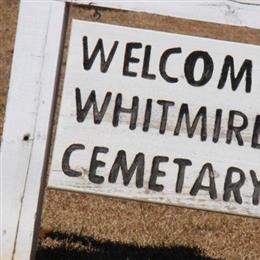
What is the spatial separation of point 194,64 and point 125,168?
0.44m

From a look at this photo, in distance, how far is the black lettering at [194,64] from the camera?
371cm

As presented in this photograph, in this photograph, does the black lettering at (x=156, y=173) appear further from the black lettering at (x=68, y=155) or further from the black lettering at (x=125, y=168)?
the black lettering at (x=68, y=155)

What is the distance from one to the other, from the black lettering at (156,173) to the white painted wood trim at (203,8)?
1.64ft

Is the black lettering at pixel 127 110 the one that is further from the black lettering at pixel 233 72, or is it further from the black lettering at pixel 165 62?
the black lettering at pixel 233 72

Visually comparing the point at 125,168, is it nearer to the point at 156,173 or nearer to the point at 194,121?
the point at 156,173

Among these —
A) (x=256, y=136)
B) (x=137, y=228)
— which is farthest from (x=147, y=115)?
(x=137, y=228)

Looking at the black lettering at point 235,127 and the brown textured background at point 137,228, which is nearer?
the black lettering at point 235,127

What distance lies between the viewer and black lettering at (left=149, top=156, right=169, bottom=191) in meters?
3.76

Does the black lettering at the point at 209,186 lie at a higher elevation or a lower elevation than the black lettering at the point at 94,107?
lower

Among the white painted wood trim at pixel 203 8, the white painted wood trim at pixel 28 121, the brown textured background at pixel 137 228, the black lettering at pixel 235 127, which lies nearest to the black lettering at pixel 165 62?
the white painted wood trim at pixel 203 8

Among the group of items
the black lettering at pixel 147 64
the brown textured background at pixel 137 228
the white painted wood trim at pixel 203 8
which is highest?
the white painted wood trim at pixel 203 8

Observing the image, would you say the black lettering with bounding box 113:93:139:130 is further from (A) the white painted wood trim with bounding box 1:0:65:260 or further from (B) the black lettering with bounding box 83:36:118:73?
(A) the white painted wood trim with bounding box 1:0:65:260

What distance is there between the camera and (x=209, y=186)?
3787mm

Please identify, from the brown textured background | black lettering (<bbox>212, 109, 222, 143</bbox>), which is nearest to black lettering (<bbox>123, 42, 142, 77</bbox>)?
black lettering (<bbox>212, 109, 222, 143</bbox>)
